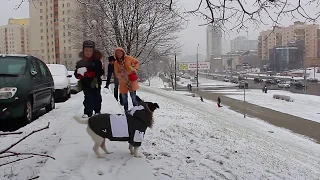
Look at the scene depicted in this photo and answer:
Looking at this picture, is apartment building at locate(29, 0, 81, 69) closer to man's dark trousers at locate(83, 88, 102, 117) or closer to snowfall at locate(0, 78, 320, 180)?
snowfall at locate(0, 78, 320, 180)

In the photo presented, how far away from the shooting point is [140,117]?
4.62 meters

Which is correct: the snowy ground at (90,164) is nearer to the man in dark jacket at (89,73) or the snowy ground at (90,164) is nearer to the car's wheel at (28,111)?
the man in dark jacket at (89,73)

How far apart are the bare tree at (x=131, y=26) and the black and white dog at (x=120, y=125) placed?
15478mm

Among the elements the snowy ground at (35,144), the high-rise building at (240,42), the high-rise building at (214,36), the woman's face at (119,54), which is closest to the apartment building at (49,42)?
the high-rise building at (240,42)

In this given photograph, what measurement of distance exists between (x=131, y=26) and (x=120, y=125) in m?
17.0

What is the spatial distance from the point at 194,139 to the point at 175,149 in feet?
5.35

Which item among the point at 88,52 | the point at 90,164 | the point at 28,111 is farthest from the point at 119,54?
the point at 90,164

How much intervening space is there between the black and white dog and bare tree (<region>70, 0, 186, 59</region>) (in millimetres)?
15478

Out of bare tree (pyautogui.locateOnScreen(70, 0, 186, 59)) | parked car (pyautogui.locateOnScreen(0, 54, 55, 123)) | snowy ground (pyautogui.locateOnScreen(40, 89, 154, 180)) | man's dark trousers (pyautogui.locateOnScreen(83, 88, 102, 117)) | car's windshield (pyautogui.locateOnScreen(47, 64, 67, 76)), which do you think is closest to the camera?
snowy ground (pyautogui.locateOnScreen(40, 89, 154, 180))

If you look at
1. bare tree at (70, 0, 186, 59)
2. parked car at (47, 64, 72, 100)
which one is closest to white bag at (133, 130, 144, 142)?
parked car at (47, 64, 72, 100)

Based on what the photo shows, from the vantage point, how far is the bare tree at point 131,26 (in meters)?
20.4

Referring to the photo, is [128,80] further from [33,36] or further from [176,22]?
[33,36]

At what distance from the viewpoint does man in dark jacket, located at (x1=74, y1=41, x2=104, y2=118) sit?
22.4 feet

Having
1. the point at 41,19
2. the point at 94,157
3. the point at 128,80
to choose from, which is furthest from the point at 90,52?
the point at 41,19
